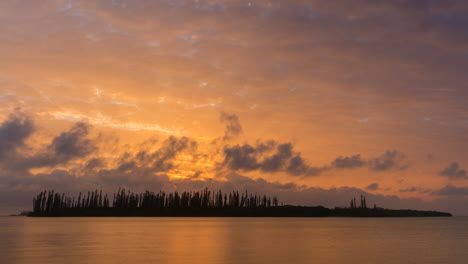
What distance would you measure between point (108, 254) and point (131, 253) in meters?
2.24

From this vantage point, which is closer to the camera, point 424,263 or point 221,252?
point 424,263

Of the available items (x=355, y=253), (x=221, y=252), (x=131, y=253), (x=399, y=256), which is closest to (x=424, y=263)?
(x=399, y=256)

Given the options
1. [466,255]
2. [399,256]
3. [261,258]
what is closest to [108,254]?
[261,258]

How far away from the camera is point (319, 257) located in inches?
1545

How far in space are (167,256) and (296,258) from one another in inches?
486

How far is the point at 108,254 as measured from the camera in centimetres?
3956

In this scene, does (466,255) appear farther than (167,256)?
Yes

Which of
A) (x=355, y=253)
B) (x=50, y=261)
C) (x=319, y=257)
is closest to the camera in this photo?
(x=50, y=261)

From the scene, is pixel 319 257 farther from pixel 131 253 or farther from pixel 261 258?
pixel 131 253

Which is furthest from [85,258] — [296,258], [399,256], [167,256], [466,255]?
[466,255]

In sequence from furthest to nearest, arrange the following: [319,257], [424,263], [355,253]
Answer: [355,253] < [319,257] < [424,263]

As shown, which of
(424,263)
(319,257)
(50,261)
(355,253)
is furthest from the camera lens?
(355,253)

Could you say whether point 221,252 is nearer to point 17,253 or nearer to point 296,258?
point 296,258

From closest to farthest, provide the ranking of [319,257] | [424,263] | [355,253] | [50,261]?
[50,261] < [424,263] < [319,257] < [355,253]
